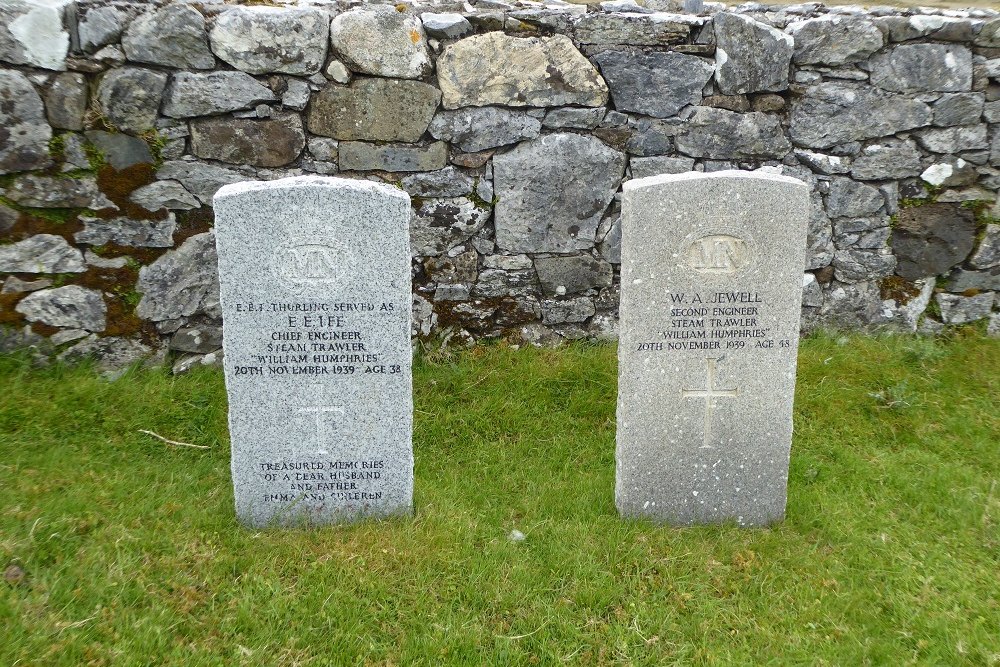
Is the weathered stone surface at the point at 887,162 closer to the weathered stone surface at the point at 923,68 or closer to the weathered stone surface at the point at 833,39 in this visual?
the weathered stone surface at the point at 923,68

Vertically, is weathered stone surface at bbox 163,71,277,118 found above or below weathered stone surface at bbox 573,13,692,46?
below

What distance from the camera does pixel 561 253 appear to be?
5078mm

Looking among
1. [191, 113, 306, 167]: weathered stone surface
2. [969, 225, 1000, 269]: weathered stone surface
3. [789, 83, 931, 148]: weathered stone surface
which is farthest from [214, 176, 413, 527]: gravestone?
[969, 225, 1000, 269]: weathered stone surface

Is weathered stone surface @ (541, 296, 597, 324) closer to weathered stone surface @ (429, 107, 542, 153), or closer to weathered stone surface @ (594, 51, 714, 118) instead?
weathered stone surface @ (429, 107, 542, 153)

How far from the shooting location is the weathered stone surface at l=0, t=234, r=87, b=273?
4359 mm

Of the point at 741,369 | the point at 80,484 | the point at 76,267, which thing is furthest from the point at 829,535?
the point at 76,267

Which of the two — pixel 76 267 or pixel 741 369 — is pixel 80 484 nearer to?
pixel 76 267

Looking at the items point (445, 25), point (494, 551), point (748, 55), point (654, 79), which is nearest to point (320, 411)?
point (494, 551)

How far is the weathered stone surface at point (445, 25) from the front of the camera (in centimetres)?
460

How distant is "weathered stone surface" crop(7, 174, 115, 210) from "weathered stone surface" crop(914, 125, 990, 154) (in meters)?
5.55

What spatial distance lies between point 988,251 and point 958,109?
1086 mm

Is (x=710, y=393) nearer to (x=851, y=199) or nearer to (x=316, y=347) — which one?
(x=316, y=347)

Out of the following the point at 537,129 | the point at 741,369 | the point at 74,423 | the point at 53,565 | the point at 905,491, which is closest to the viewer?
the point at 53,565

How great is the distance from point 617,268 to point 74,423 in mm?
3561
